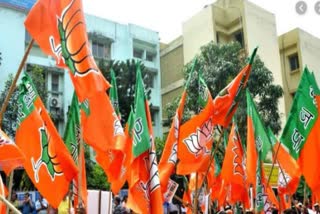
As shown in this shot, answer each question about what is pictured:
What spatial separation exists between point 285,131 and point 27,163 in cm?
466

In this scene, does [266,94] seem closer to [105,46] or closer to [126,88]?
[126,88]

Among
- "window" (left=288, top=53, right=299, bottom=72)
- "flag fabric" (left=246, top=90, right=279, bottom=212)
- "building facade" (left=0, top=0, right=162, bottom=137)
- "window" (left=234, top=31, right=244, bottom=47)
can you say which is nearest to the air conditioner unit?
"building facade" (left=0, top=0, right=162, bottom=137)

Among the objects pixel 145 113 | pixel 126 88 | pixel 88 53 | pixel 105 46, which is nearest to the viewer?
pixel 88 53

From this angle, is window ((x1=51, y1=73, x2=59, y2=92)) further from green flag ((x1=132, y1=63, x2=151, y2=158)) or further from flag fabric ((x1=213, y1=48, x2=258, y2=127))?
green flag ((x1=132, y1=63, x2=151, y2=158))

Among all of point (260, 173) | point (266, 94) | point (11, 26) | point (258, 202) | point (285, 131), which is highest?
point (11, 26)

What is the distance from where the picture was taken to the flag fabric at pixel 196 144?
6816 mm

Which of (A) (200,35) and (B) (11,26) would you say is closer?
(B) (11,26)

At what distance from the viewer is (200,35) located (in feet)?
94.0

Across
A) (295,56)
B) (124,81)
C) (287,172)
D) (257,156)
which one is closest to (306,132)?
(257,156)

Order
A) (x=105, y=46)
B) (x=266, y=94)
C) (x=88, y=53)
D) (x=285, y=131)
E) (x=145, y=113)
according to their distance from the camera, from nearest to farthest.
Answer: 1. (x=88, y=53)
2. (x=145, y=113)
3. (x=285, y=131)
4. (x=266, y=94)
5. (x=105, y=46)

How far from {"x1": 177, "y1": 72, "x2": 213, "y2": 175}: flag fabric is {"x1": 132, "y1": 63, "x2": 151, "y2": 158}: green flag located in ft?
3.36

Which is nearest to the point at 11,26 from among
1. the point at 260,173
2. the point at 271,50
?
the point at 271,50

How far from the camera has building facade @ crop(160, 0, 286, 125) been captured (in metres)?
27.6

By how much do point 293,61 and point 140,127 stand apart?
84.1 ft
